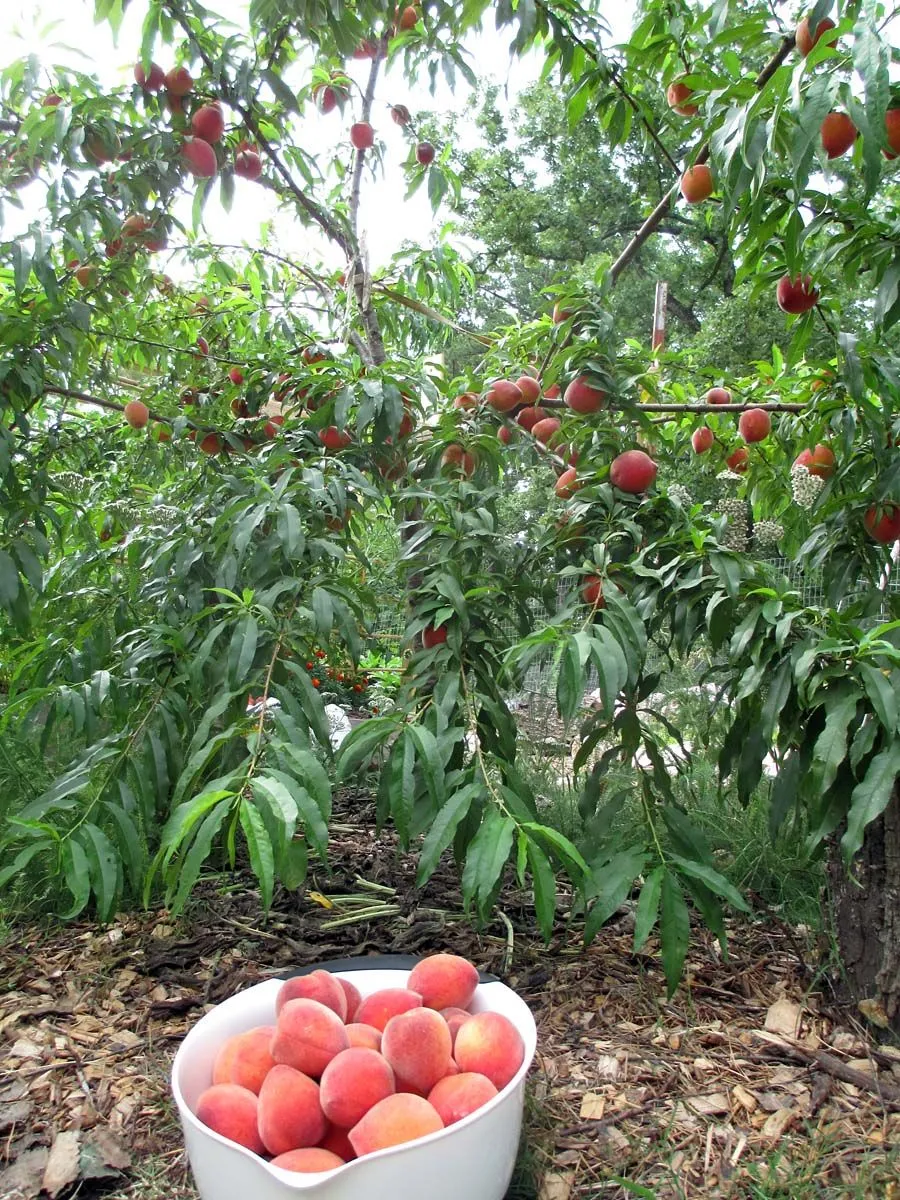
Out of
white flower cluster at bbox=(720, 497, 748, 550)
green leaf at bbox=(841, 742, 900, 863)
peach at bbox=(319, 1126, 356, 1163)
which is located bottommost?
peach at bbox=(319, 1126, 356, 1163)

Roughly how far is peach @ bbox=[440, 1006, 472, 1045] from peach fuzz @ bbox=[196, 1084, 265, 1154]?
0.24 metres

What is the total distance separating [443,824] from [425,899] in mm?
870

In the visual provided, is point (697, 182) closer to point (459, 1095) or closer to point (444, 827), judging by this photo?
point (444, 827)

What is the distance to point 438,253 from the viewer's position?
2668 millimetres

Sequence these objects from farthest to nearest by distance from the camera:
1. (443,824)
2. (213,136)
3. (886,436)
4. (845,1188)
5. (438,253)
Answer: (438,253), (213,136), (886,436), (443,824), (845,1188)

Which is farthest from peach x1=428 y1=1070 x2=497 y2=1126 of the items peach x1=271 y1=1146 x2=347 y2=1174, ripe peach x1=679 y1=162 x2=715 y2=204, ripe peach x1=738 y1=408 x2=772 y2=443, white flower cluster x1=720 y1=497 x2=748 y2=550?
ripe peach x1=679 y1=162 x2=715 y2=204

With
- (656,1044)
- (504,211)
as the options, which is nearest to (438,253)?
(656,1044)

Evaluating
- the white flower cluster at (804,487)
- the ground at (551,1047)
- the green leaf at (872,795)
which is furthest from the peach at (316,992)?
the white flower cluster at (804,487)

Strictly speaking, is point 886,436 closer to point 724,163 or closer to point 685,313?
point 724,163

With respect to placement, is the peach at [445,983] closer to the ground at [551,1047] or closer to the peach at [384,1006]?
the peach at [384,1006]

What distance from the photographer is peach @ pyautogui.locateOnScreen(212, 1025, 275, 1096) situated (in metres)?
0.98

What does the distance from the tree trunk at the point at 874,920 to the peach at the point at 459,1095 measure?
0.74 meters

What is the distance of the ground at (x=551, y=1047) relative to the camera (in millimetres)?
1100

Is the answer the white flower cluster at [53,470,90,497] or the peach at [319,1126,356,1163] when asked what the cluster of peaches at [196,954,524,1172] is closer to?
the peach at [319,1126,356,1163]
